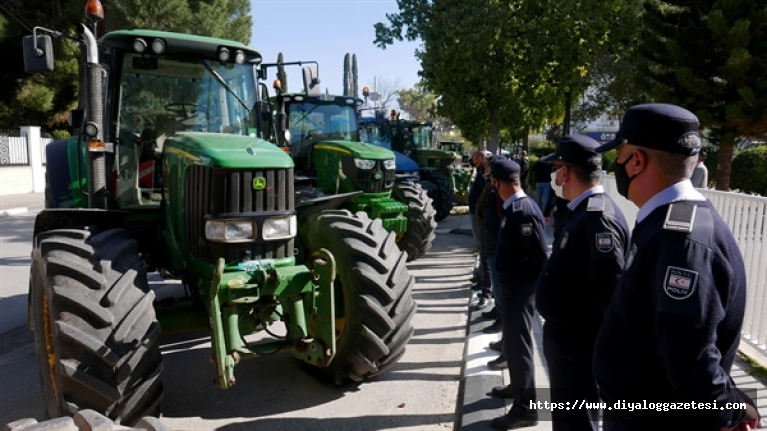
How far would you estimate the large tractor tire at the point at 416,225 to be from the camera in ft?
29.2

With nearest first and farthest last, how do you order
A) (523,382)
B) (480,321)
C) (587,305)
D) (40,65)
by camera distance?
(587,305), (523,382), (40,65), (480,321)

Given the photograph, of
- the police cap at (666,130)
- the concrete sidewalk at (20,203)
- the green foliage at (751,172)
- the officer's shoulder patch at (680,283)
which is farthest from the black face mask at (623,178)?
the green foliage at (751,172)

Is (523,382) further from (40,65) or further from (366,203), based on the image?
(366,203)

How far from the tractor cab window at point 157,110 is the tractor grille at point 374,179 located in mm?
3128

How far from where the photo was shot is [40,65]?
13.4ft

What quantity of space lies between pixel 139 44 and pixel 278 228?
1824 millimetres

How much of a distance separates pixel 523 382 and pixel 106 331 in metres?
2.47

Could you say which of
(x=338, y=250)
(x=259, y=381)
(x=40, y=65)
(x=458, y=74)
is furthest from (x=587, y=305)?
(x=458, y=74)

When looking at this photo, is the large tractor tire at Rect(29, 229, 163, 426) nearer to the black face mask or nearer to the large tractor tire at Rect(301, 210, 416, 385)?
the large tractor tire at Rect(301, 210, 416, 385)

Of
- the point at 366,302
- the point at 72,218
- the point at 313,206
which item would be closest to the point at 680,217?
the point at 366,302

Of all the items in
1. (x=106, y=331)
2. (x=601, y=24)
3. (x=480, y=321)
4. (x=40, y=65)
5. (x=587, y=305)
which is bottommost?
(x=480, y=321)

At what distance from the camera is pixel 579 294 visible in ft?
9.31

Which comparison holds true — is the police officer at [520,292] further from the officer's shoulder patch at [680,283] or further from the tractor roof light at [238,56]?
the tractor roof light at [238,56]

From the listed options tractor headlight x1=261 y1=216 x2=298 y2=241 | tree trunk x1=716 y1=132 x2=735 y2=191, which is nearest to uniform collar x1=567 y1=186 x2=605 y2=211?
tractor headlight x1=261 y1=216 x2=298 y2=241
